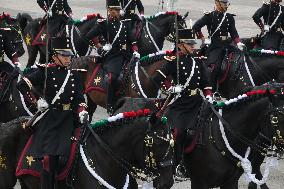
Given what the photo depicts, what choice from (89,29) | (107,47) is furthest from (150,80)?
(89,29)

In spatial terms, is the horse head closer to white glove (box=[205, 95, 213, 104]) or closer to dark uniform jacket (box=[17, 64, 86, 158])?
dark uniform jacket (box=[17, 64, 86, 158])

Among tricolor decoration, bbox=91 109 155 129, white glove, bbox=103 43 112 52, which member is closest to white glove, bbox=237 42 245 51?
white glove, bbox=103 43 112 52

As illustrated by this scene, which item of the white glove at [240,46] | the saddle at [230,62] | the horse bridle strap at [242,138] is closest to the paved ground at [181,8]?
the saddle at [230,62]

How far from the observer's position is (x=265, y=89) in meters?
10.8

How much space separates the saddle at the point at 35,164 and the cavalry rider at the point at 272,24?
10.5m

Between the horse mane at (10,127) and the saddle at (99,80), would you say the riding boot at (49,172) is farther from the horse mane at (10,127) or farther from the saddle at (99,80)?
the saddle at (99,80)

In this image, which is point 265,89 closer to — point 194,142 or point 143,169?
point 194,142

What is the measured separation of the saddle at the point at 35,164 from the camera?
381 inches

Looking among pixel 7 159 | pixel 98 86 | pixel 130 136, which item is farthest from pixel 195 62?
pixel 98 86

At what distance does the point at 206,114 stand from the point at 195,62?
1.01m

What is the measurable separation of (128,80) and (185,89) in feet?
14.1

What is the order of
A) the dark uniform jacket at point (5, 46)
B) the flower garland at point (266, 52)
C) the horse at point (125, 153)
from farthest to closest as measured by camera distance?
the flower garland at point (266, 52) → the dark uniform jacket at point (5, 46) → the horse at point (125, 153)

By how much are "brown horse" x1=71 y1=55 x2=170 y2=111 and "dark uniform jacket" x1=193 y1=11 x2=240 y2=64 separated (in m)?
2.34

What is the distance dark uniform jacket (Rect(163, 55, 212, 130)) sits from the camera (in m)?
11.2
